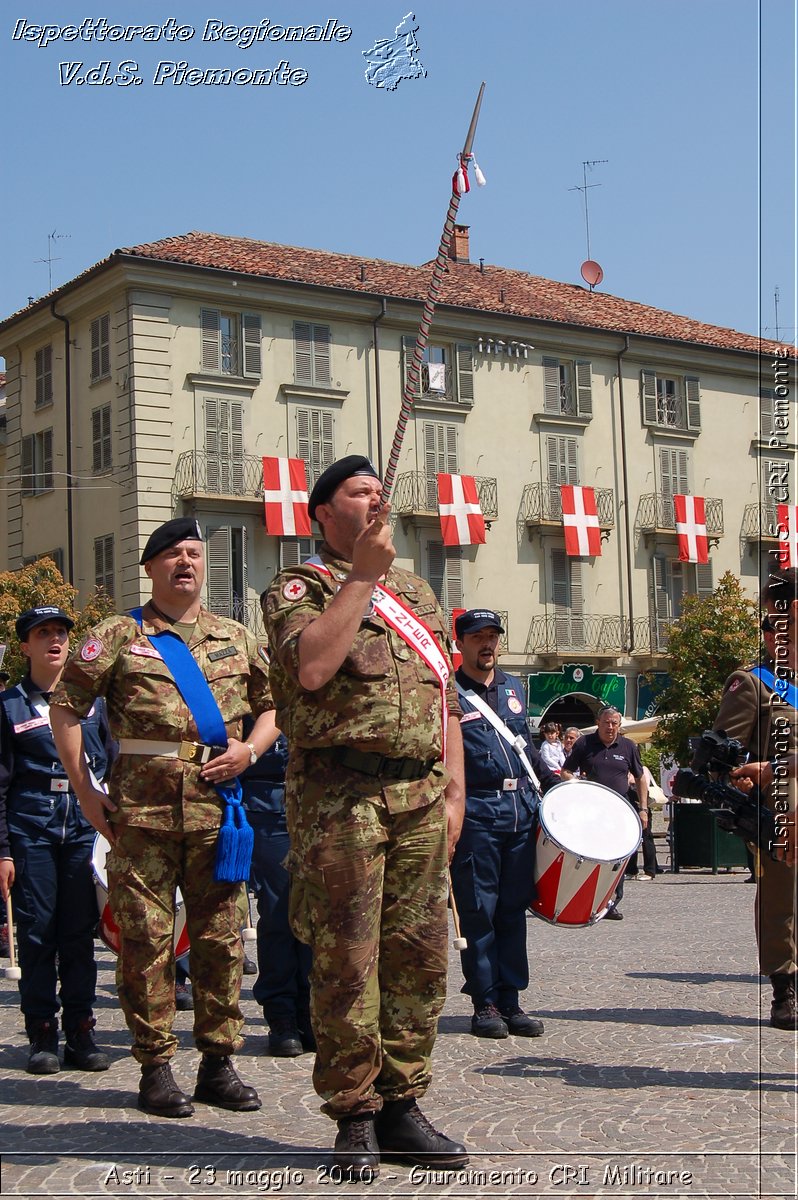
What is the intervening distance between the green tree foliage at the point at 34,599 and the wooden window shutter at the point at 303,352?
27.4ft

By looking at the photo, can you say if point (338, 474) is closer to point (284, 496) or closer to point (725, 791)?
point (725, 791)

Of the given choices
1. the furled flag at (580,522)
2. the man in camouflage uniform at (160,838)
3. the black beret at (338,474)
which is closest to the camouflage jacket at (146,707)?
the man in camouflage uniform at (160,838)

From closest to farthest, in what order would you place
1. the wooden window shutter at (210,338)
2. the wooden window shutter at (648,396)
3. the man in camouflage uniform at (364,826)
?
the man in camouflage uniform at (364,826), the wooden window shutter at (210,338), the wooden window shutter at (648,396)

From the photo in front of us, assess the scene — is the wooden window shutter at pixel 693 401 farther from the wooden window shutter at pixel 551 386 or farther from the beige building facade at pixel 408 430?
the wooden window shutter at pixel 551 386

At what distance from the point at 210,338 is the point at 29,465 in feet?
23.7

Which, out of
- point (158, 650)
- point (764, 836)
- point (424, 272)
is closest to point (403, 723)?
point (158, 650)

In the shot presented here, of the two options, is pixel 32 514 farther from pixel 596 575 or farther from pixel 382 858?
pixel 382 858

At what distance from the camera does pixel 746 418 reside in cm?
5075

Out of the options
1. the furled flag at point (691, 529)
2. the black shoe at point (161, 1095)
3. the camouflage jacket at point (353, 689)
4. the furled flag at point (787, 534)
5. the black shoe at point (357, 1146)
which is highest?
the furled flag at point (691, 529)

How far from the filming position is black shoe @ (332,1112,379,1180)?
4750mm

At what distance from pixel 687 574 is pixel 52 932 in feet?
139

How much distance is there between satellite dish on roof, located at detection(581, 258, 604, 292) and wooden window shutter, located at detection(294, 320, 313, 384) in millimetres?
12761

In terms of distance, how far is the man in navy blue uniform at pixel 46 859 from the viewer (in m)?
6.93

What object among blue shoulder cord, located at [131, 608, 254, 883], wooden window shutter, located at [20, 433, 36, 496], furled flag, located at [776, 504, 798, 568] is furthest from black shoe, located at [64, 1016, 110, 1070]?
wooden window shutter, located at [20, 433, 36, 496]
